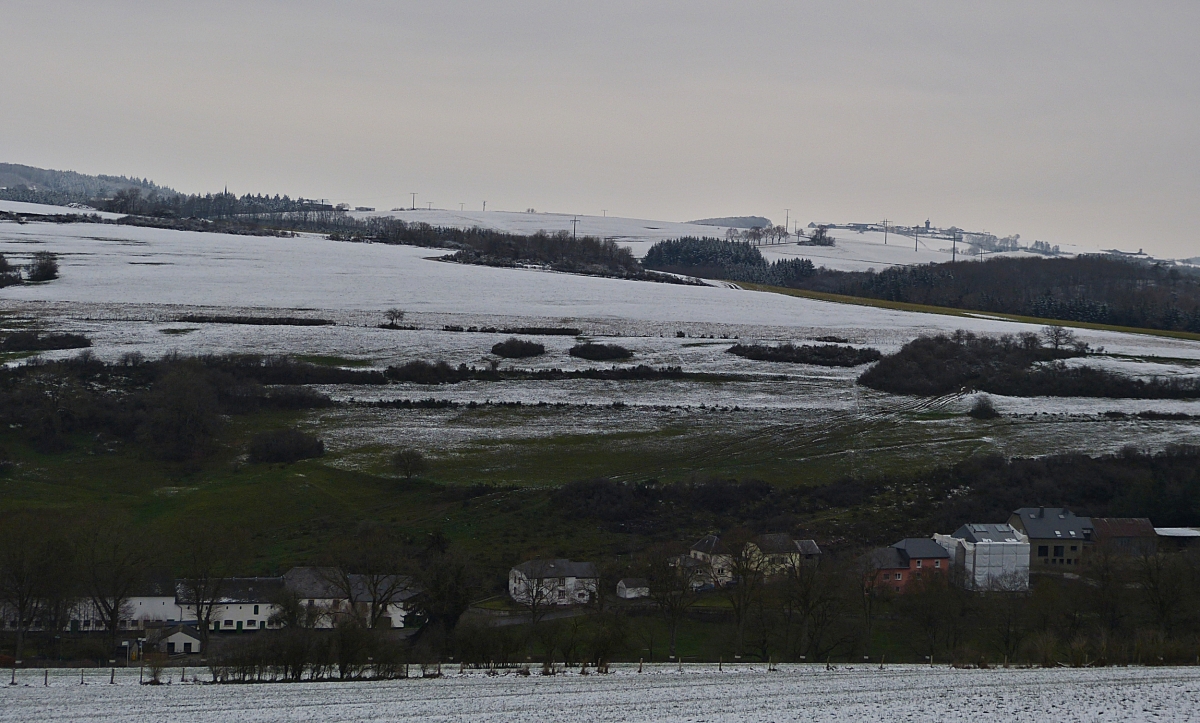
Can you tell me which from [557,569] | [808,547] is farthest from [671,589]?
[808,547]

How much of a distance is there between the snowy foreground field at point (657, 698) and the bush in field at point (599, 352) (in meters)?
48.6

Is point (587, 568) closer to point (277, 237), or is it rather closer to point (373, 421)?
point (373, 421)

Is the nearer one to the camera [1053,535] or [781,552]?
[781,552]

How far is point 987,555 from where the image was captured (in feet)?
134

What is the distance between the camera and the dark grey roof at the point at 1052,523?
144 ft

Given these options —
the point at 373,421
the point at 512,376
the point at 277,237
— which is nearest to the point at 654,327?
the point at 512,376

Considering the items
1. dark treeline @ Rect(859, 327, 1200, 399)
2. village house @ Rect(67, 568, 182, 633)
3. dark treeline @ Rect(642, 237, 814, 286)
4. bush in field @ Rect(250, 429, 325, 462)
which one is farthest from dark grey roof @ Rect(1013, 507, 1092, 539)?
dark treeline @ Rect(642, 237, 814, 286)

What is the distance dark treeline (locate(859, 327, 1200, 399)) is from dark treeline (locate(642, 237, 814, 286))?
→ 6965 cm

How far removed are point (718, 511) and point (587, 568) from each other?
31.0ft

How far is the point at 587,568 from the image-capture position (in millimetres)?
38500

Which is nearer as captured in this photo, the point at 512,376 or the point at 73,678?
the point at 73,678

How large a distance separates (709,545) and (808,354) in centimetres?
4050

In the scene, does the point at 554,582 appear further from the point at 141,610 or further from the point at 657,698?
the point at 657,698

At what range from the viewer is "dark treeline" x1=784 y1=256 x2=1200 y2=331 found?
4486 inches
